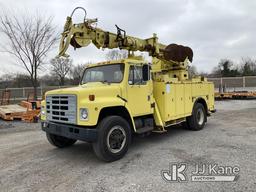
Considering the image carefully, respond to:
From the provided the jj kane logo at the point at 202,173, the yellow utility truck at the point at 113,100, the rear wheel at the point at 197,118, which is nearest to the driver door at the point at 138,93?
the yellow utility truck at the point at 113,100

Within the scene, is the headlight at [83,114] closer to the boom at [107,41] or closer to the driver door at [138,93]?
the driver door at [138,93]

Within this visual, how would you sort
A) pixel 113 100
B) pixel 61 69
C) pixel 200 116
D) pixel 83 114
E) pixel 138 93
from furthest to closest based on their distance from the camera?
pixel 61 69, pixel 200 116, pixel 138 93, pixel 113 100, pixel 83 114

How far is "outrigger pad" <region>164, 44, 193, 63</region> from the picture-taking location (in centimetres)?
823

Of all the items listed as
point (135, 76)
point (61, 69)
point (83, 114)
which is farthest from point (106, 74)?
point (61, 69)

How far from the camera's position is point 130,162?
5.04 metres

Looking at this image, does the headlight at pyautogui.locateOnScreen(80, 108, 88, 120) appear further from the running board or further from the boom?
the boom

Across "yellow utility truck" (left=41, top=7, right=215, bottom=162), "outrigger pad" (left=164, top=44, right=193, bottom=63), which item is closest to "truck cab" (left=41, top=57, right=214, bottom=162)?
"yellow utility truck" (left=41, top=7, right=215, bottom=162)

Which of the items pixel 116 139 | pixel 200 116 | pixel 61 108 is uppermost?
pixel 61 108

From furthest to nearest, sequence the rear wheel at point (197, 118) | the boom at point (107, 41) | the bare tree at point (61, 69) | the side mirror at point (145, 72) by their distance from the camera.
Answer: the bare tree at point (61, 69) → the rear wheel at point (197, 118) → the side mirror at point (145, 72) → the boom at point (107, 41)

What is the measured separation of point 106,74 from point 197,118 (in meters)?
4.15

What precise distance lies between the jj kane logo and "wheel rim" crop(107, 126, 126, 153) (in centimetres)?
123

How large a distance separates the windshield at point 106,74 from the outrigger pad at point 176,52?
9.56 ft

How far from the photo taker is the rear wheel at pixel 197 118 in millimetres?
8133

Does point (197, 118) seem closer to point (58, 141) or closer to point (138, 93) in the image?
point (138, 93)
